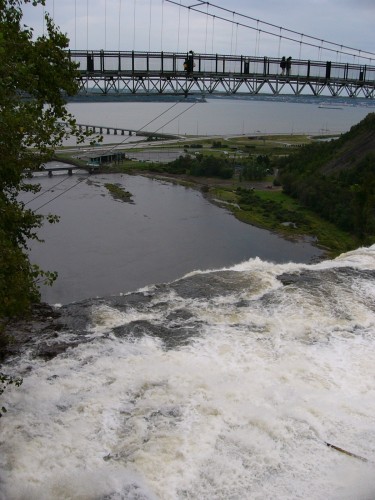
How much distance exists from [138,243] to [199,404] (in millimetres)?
20802

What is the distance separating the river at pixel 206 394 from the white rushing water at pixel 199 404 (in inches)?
1.0

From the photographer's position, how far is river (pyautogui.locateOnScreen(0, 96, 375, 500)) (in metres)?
8.02

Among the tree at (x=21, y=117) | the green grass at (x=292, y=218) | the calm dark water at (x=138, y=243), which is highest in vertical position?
the tree at (x=21, y=117)

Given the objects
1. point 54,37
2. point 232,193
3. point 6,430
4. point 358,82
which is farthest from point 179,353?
point 232,193

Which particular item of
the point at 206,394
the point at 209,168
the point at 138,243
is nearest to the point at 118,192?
the point at 209,168

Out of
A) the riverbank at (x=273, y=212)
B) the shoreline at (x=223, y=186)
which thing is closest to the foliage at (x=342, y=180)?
the riverbank at (x=273, y=212)

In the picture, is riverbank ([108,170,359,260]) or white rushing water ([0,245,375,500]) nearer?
white rushing water ([0,245,375,500])

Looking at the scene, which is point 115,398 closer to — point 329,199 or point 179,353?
point 179,353

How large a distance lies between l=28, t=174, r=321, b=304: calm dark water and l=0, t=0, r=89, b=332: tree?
40.8ft

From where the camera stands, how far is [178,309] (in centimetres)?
1378

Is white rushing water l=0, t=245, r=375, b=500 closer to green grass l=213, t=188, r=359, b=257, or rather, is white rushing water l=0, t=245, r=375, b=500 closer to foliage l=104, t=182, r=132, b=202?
green grass l=213, t=188, r=359, b=257

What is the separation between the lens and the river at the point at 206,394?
802cm

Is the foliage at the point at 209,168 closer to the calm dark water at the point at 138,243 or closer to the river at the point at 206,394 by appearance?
the calm dark water at the point at 138,243

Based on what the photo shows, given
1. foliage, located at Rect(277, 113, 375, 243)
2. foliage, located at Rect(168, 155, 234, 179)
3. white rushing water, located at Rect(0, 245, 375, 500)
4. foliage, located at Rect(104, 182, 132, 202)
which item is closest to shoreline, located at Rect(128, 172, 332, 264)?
foliage, located at Rect(168, 155, 234, 179)
